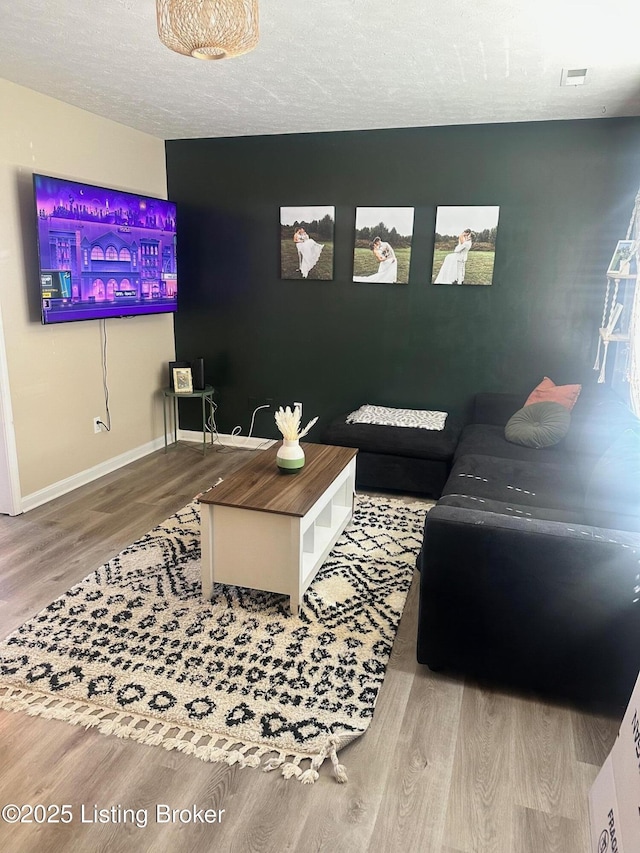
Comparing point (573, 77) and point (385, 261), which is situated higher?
point (573, 77)

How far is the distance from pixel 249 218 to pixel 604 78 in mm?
2756

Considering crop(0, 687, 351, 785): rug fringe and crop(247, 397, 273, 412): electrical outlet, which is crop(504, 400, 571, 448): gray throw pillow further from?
crop(0, 687, 351, 785): rug fringe

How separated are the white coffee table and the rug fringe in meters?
0.79

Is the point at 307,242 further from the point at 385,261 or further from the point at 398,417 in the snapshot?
the point at 398,417

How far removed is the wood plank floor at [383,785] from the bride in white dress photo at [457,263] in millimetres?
3037

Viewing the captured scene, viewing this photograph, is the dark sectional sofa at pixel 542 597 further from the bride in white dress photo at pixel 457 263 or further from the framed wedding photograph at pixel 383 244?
the framed wedding photograph at pixel 383 244

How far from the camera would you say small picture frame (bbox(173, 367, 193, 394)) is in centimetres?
504

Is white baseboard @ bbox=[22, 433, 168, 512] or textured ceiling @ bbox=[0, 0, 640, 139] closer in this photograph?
textured ceiling @ bbox=[0, 0, 640, 139]

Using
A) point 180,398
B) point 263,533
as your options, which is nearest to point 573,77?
point 263,533

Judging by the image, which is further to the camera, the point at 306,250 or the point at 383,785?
the point at 306,250

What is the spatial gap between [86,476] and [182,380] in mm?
1148

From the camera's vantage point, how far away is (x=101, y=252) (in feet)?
13.5

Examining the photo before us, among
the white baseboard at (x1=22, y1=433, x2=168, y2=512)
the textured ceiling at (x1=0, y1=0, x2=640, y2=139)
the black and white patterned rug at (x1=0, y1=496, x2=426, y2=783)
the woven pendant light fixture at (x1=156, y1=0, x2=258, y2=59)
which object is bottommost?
the black and white patterned rug at (x1=0, y1=496, x2=426, y2=783)

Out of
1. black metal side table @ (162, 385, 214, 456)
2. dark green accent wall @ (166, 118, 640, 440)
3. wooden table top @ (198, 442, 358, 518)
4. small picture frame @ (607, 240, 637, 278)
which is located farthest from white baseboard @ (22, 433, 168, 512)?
small picture frame @ (607, 240, 637, 278)
